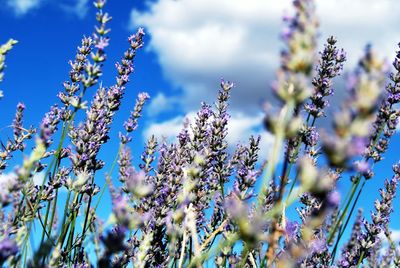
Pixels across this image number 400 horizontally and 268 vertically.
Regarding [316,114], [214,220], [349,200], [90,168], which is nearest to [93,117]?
[90,168]

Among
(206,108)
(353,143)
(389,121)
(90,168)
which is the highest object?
(389,121)

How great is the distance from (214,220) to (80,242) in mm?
801

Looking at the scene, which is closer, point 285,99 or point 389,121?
point 285,99

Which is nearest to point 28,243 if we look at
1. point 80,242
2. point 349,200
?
point 80,242

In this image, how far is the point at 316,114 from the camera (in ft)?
12.9

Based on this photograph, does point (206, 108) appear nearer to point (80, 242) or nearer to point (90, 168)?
point (90, 168)

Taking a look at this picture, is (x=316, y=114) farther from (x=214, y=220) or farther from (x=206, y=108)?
(x=214, y=220)

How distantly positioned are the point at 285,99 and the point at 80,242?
7.36 feet

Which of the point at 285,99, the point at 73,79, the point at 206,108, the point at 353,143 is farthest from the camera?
the point at 73,79

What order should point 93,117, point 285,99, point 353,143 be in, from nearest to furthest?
point 353,143, point 285,99, point 93,117

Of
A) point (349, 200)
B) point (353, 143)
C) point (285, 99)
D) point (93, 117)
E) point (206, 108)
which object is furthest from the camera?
point (206, 108)

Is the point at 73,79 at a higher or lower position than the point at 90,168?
higher

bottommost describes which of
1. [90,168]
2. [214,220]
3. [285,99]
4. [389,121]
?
[285,99]

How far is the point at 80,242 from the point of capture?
2.88m
